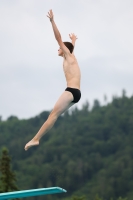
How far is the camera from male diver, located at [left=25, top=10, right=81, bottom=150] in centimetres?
1309

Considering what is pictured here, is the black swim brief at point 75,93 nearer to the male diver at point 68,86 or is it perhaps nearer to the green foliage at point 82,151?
the male diver at point 68,86

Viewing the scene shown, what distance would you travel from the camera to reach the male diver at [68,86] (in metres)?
13.1

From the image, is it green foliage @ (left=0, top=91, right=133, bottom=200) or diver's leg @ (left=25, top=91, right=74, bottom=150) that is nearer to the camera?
diver's leg @ (left=25, top=91, right=74, bottom=150)

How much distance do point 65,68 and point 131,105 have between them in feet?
451

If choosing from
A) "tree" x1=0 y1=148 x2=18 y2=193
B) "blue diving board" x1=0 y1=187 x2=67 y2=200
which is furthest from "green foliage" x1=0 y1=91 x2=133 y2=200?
"blue diving board" x1=0 y1=187 x2=67 y2=200

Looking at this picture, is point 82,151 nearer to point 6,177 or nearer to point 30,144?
point 6,177

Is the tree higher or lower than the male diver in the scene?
lower

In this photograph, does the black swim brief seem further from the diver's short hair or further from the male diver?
the diver's short hair

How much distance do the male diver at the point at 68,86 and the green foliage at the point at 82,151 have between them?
289 feet

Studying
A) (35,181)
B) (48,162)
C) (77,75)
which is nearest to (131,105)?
(48,162)

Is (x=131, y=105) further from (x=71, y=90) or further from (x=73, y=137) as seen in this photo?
(x=71, y=90)

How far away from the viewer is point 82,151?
137 meters

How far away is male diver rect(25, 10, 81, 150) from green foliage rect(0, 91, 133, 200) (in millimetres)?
88151

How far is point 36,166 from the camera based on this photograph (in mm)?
124062
